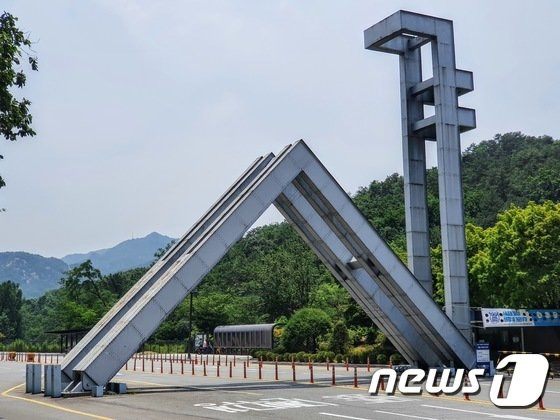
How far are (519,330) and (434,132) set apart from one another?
1179 cm

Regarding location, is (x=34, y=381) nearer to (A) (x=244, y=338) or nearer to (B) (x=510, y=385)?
(B) (x=510, y=385)

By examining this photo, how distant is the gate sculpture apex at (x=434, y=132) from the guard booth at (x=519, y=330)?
112 cm

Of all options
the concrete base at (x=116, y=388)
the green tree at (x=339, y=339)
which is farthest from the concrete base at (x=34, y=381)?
the green tree at (x=339, y=339)

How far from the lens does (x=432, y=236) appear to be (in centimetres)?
10550

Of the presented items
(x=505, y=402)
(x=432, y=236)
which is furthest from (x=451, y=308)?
(x=432, y=236)

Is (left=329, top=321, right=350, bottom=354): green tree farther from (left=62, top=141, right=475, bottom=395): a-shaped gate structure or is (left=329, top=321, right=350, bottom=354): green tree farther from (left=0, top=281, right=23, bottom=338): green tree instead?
(left=0, top=281, right=23, bottom=338): green tree

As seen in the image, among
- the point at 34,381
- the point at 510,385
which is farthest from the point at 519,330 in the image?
the point at 34,381

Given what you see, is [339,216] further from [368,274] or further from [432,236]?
[432,236]

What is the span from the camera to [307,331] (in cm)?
5978

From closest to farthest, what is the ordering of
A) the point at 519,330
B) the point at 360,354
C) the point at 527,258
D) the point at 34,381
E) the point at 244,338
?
the point at 34,381 → the point at 519,330 → the point at 527,258 → the point at 360,354 → the point at 244,338

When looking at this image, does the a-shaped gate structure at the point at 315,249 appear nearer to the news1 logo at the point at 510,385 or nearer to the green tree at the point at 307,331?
the news1 logo at the point at 510,385

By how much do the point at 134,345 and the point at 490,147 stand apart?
153358 mm

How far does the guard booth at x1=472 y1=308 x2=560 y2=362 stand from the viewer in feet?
117

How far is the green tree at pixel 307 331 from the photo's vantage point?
59750mm
